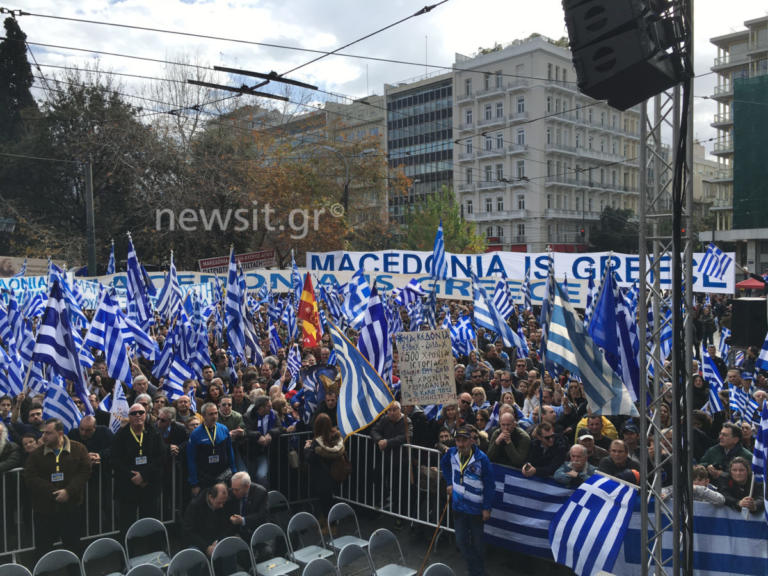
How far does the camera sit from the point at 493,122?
68812 mm

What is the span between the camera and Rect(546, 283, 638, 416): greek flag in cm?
673

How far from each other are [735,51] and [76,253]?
5816 centimetres

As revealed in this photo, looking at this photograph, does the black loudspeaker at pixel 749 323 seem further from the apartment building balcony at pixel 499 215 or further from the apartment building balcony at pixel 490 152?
the apartment building balcony at pixel 490 152

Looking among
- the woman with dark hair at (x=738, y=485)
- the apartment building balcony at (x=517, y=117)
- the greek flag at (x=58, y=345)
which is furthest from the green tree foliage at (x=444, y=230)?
the woman with dark hair at (x=738, y=485)

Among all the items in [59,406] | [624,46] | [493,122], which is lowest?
[59,406]

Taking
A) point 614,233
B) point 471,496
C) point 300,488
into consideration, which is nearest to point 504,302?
point 300,488

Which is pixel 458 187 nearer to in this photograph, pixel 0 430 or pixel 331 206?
pixel 331 206

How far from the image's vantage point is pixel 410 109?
77.1 meters

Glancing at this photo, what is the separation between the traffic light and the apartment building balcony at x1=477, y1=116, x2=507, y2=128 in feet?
216

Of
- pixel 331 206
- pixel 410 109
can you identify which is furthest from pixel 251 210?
pixel 410 109

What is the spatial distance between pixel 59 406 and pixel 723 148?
7054cm

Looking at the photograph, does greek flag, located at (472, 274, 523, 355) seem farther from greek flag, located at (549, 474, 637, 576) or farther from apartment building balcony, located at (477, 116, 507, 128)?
apartment building balcony, located at (477, 116, 507, 128)

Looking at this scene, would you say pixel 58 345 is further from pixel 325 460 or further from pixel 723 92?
pixel 723 92

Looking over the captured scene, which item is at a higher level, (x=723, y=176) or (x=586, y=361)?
(x=723, y=176)
